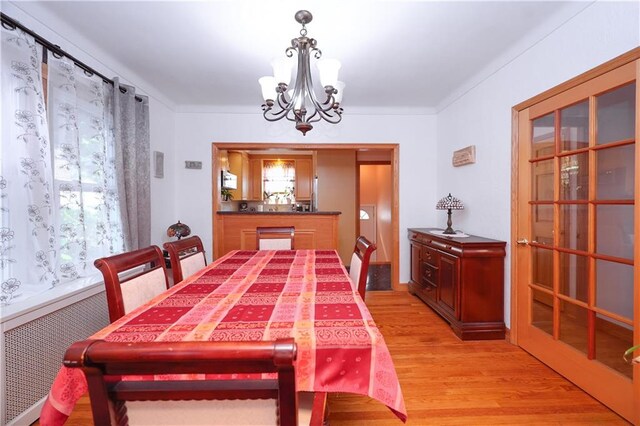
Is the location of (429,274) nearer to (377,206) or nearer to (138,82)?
(377,206)

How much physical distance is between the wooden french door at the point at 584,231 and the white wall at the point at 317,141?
60.3 inches

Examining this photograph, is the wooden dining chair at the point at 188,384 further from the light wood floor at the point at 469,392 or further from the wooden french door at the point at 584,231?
the wooden french door at the point at 584,231

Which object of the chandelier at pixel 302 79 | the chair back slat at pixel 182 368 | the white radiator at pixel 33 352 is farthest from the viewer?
the chandelier at pixel 302 79

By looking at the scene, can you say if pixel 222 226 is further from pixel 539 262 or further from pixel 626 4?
pixel 626 4

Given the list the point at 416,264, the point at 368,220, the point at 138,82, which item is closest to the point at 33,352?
the point at 138,82

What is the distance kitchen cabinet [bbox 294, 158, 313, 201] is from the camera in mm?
6492

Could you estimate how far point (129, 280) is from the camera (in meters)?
1.36

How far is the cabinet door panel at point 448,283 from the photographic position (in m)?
2.60

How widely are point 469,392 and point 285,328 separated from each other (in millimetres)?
1527

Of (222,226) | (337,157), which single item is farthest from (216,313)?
(337,157)

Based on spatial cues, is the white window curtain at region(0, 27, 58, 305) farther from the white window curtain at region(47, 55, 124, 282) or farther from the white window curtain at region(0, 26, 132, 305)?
the white window curtain at region(47, 55, 124, 282)

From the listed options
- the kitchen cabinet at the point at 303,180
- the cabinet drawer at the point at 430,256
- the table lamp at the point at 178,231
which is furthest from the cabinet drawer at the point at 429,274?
the kitchen cabinet at the point at 303,180

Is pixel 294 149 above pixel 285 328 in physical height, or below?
above

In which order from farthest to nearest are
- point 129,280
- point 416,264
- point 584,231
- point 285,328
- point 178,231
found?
point 416,264
point 178,231
point 584,231
point 129,280
point 285,328
